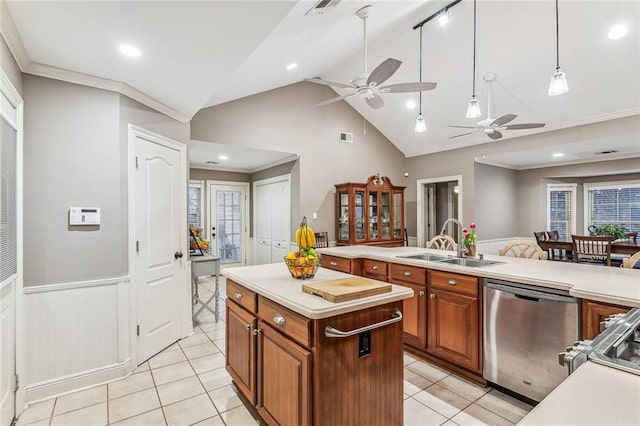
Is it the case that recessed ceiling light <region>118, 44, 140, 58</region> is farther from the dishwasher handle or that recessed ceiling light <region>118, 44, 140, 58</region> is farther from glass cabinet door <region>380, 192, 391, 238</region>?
glass cabinet door <region>380, 192, 391, 238</region>

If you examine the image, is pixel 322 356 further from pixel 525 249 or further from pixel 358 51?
pixel 358 51

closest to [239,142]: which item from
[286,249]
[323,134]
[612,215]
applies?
[323,134]

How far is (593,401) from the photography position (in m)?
0.74

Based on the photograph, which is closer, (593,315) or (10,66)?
(593,315)

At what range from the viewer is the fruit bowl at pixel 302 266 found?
81.9 inches

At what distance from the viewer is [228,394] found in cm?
240

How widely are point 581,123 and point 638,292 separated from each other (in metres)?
3.94

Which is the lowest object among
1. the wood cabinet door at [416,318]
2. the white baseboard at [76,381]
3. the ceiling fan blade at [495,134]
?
the white baseboard at [76,381]

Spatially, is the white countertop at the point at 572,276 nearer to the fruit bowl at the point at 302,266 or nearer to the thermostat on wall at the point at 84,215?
the fruit bowl at the point at 302,266

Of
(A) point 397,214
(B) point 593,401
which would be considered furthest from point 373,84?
(A) point 397,214

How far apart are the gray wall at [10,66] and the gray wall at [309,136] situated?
2.31 meters

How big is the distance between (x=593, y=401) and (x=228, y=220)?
7.07 m

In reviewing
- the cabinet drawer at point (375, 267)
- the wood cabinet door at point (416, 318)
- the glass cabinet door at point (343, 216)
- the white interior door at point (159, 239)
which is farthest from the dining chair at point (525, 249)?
the white interior door at point (159, 239)

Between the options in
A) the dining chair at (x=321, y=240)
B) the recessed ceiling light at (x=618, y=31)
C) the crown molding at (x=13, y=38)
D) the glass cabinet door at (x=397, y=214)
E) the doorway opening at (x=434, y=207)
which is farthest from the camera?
the doorway opening at (x=434, y=207)
